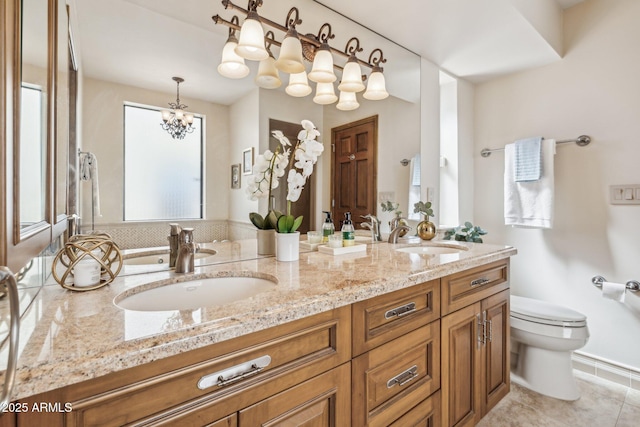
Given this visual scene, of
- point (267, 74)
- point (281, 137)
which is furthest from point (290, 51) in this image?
point (281, 137)

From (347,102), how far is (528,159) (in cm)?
148

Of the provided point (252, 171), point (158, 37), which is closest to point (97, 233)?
point (252, 171)

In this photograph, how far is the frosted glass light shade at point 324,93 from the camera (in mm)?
1615

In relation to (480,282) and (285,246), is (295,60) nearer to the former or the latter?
(285,246)

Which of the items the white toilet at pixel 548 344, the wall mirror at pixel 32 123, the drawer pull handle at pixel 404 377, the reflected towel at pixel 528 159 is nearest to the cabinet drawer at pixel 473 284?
the drawer pull handle at pixel 404 377

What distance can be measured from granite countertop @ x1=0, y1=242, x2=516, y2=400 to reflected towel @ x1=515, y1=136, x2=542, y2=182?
151 cm

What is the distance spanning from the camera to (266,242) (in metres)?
1.36

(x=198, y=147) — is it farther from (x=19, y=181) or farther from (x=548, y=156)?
(x=548, y=156)

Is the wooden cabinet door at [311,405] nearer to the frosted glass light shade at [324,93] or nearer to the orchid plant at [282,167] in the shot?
the orchid plant at [282,167]

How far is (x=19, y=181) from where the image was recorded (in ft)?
1.97

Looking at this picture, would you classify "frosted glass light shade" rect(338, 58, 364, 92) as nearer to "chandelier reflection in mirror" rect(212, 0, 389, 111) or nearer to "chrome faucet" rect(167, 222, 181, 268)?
"chandelier reflection in mirror" rect(212, 0, 389, 111)

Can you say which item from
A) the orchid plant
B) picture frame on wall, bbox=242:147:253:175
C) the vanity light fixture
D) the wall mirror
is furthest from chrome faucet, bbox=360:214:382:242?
the wall mirror

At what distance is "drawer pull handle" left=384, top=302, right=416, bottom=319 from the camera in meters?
1.02

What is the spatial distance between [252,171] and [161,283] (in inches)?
24.0
